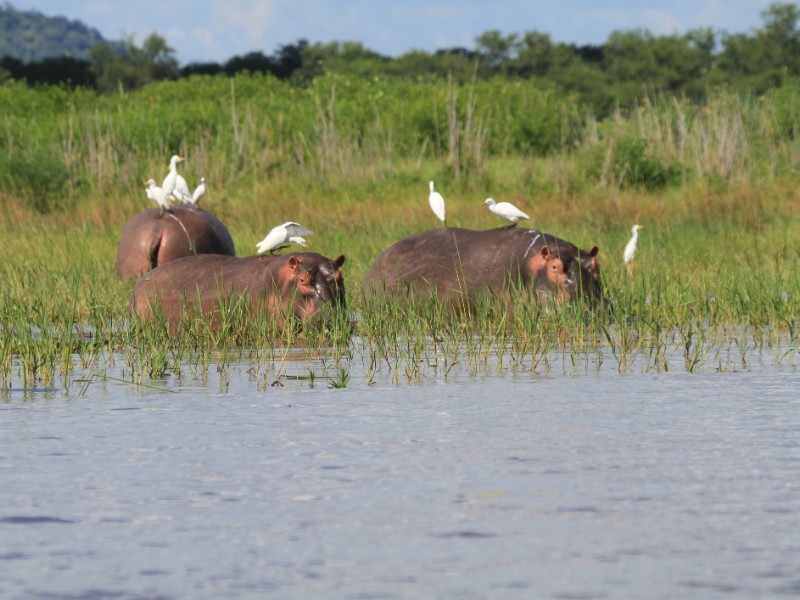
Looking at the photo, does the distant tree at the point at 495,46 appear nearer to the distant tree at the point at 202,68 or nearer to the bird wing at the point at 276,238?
the distant tree at the point at 202,68

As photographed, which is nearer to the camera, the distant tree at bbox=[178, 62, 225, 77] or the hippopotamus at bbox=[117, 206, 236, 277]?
the hippopotamus at bbox=[117, 206, 236, 277]

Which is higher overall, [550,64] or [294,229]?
[550,64]

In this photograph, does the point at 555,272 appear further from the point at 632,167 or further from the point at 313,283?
the point at 632,167

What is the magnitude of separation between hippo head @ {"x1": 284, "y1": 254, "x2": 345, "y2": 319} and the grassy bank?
0.73 feet

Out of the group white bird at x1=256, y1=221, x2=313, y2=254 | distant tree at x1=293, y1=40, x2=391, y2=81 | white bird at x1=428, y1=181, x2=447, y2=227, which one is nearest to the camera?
white bird at x1=256, y1=221, x2=313, y2=254

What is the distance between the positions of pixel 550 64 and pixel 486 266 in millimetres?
49762

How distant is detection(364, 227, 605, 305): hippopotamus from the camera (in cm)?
837

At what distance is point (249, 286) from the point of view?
8.30 metres

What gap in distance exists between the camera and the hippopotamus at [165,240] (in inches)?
440

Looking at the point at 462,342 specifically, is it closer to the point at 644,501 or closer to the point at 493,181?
the point at 644,501

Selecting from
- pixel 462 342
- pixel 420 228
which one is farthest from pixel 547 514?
pixel 420 228

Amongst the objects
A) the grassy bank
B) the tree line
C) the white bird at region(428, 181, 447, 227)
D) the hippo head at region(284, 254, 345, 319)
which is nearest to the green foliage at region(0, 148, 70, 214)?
the grassy bank

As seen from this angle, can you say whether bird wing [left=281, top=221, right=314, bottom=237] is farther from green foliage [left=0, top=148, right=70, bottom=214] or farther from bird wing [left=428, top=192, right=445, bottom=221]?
green foliage [left=0, top=148, right=70, bottom=214]

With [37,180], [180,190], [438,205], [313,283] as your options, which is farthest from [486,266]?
[37,180]
